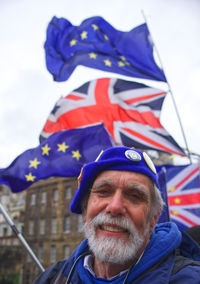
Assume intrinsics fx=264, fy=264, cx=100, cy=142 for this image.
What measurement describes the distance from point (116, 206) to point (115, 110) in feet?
17.0

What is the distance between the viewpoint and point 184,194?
19.3 ft

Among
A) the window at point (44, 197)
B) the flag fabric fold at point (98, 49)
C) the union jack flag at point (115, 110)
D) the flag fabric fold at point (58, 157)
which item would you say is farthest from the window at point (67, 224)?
the flag fabric fold at point (58, 157)

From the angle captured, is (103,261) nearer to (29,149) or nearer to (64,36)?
(29,149)

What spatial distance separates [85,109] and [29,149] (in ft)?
6.20

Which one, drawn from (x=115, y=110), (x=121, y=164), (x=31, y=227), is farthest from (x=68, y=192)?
(x=121, y=164)

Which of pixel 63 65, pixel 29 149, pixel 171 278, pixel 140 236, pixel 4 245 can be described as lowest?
pixel 4 245

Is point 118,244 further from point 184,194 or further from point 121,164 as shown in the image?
point 184,194

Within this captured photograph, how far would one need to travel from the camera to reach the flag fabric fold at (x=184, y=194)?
565 cm

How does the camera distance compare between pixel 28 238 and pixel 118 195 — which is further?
pixel 28 238

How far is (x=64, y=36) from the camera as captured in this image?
8.09m

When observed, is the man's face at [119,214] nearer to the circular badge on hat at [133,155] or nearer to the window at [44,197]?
the circular badge on hat at [133,155]

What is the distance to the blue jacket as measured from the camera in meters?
1.67

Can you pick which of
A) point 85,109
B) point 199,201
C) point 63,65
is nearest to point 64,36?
point 63,65

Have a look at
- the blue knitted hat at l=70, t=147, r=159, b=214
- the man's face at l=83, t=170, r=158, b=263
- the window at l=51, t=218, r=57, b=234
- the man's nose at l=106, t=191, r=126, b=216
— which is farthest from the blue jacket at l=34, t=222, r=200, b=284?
the window at l=51, t=218, r=57, b=234
